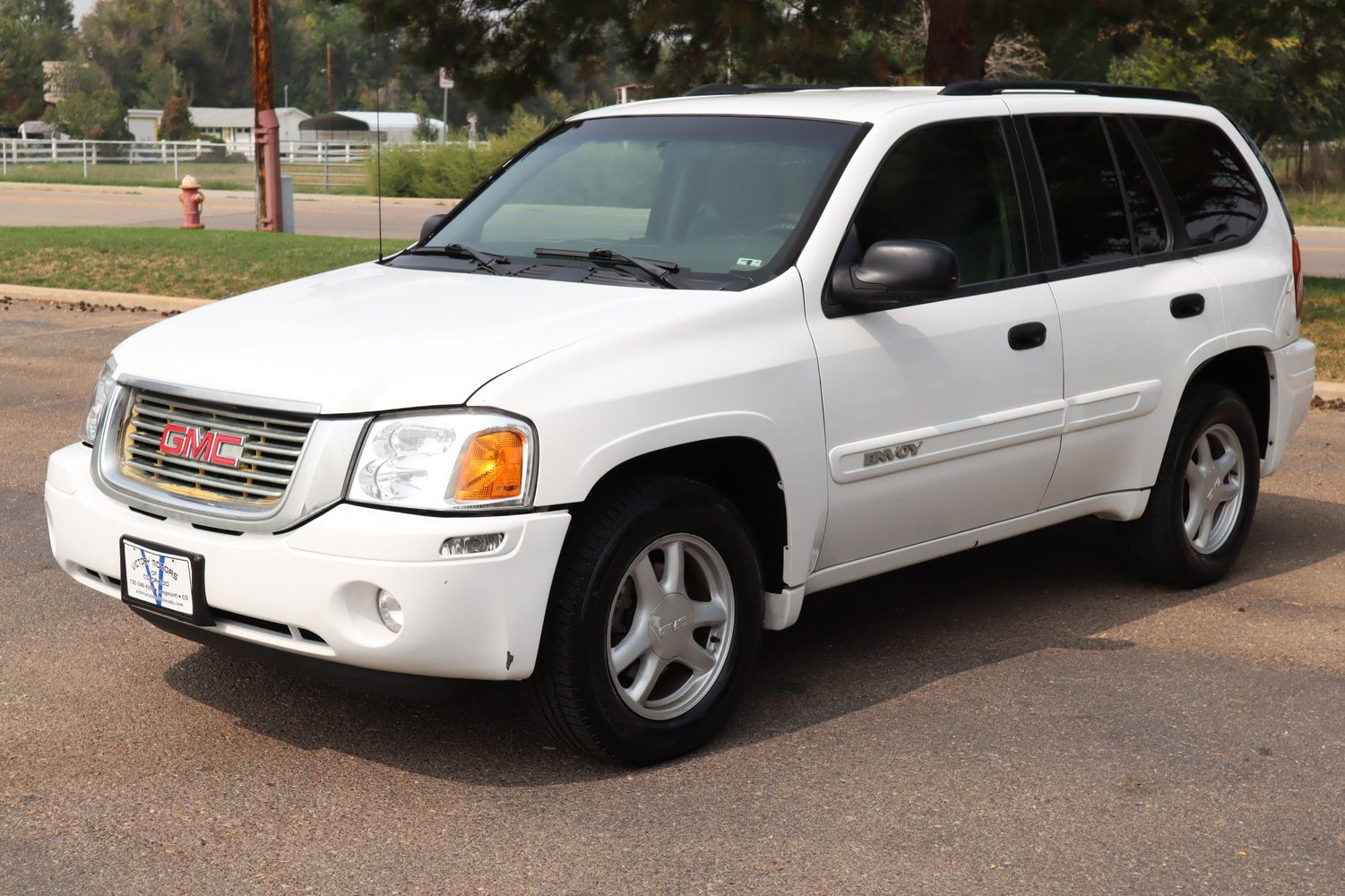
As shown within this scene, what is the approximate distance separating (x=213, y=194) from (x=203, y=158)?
950 inches

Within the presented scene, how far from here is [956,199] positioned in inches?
206

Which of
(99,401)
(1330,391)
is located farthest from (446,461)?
(1330,391)

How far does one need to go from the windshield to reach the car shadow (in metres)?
1.32

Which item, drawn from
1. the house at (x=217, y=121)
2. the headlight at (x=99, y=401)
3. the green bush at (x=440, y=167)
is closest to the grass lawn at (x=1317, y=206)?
the green bush at (x=440, y=167)

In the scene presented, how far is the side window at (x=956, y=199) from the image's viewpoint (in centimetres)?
500

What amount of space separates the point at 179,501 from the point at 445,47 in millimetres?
11664

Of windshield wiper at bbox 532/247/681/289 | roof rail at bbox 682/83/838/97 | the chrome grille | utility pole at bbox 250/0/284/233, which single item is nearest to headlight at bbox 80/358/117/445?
the chrome grille

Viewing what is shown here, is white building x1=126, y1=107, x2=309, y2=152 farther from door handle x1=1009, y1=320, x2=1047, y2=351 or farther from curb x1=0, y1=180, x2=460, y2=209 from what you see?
door handle x1=1009, y1=320, x2=1047, y2=351

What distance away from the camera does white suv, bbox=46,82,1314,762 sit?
3977 millimetres

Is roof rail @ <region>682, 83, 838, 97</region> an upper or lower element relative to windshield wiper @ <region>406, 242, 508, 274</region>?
upper

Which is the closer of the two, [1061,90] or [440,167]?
[1061,90]

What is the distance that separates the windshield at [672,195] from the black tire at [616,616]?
0.73m

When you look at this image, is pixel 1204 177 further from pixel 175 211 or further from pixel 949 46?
pixel 175 211

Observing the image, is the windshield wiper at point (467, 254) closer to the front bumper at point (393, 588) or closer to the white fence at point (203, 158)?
the front bumper at point (393, 588)
